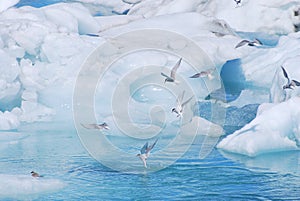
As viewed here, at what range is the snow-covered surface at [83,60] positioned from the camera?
6.53 metres

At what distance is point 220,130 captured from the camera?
7289mm

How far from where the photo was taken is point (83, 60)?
8359mm

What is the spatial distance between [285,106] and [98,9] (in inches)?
401

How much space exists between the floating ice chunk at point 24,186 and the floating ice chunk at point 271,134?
2.04m

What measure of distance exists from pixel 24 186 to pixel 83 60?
3.60m

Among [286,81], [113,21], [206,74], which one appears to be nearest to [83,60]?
[206,74]

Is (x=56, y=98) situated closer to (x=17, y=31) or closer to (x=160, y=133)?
(x=17, y=31)

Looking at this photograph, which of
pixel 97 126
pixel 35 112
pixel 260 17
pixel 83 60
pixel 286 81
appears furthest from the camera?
pixel 260 17

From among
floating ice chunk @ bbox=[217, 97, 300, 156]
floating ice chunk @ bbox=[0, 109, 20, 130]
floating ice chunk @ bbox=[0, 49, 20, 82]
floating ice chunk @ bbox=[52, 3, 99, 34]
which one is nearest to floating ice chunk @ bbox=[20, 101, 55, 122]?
floating ice chunk @ bbox=[0, 109, 20, 130]

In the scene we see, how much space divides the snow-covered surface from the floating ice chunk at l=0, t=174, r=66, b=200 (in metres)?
2.11

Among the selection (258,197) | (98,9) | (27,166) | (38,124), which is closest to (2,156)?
(27,166)

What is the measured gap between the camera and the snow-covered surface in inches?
257

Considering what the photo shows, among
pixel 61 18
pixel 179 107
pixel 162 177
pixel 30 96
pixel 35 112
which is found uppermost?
pixel 61 18

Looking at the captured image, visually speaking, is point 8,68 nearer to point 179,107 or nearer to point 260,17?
point 179,107
